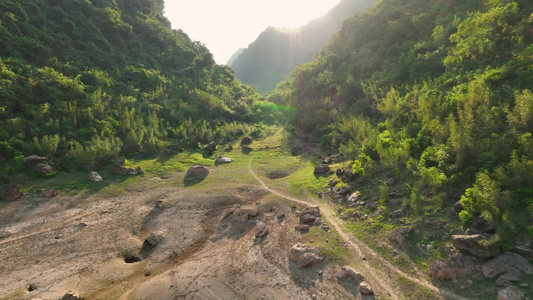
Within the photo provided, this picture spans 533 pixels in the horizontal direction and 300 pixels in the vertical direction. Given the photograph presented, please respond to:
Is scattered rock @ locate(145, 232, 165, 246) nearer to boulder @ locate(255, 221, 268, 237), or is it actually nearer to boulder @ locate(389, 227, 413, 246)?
boulder @ locate(255, 221, 268, 237)

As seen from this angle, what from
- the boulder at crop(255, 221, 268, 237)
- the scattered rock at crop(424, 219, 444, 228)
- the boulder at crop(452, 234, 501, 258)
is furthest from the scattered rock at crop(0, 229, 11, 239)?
the boulder at crop(452, 234, 501, 258)

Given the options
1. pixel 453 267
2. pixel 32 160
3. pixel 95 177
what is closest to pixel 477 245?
Result: pixel 453 267

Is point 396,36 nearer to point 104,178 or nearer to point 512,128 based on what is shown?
point 512,128

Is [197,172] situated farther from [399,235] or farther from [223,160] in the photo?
[399,235]

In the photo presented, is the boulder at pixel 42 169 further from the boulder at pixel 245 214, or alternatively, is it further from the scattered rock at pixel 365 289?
the scattered rock at pixel 365 289

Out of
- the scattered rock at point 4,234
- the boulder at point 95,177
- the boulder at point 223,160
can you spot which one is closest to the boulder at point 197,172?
the boulder at point 223,160


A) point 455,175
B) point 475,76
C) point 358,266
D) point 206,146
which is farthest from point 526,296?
point 206,146
